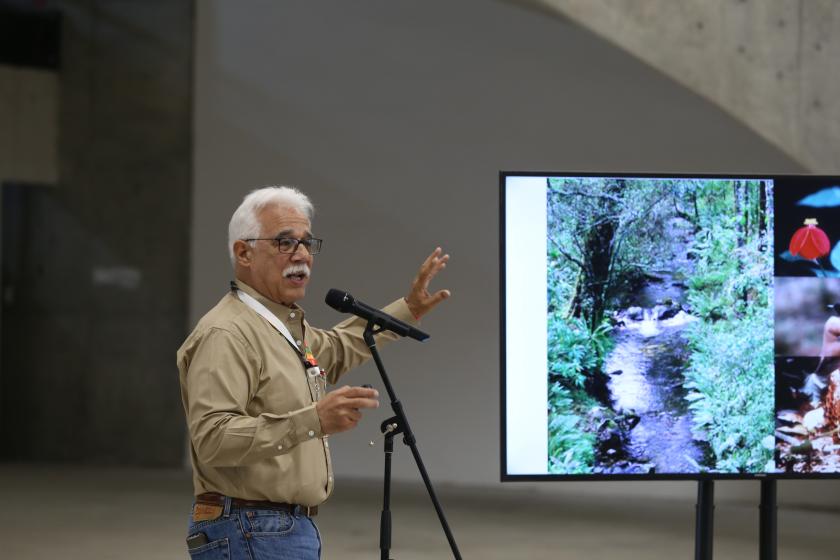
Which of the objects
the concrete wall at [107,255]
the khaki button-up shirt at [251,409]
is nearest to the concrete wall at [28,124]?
the concrete wall at [107,255]

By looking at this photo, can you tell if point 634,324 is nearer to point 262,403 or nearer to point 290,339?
point 290,339

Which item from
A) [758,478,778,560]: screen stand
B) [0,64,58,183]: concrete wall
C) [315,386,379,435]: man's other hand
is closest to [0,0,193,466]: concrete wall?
[0,64,58,183]: concrete wall

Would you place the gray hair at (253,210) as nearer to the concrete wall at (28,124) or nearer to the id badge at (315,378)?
the id badge at (315,378)

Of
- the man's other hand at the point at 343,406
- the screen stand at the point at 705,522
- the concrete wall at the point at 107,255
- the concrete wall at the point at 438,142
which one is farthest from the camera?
the concrete wall at the point at 107,255

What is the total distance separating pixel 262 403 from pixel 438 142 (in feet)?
19.6

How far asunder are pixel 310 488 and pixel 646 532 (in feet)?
14.9

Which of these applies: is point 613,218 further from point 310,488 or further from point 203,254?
point 203,254

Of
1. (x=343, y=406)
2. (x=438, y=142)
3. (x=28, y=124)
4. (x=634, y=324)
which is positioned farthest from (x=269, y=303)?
(x=28, y=124)

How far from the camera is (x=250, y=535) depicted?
2.68m

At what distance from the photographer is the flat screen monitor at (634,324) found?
338 centimetres

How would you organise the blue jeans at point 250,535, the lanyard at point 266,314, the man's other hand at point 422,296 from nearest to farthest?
the blue jeans at point 250,535 < the lanyard at point 266,314 < the man's other hand at point 422,296

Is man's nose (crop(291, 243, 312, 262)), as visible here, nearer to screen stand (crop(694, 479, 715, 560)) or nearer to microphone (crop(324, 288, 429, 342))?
microphone (crop(324, 288, 429, 342))

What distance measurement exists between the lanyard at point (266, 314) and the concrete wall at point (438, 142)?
544cm

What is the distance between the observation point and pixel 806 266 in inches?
135
